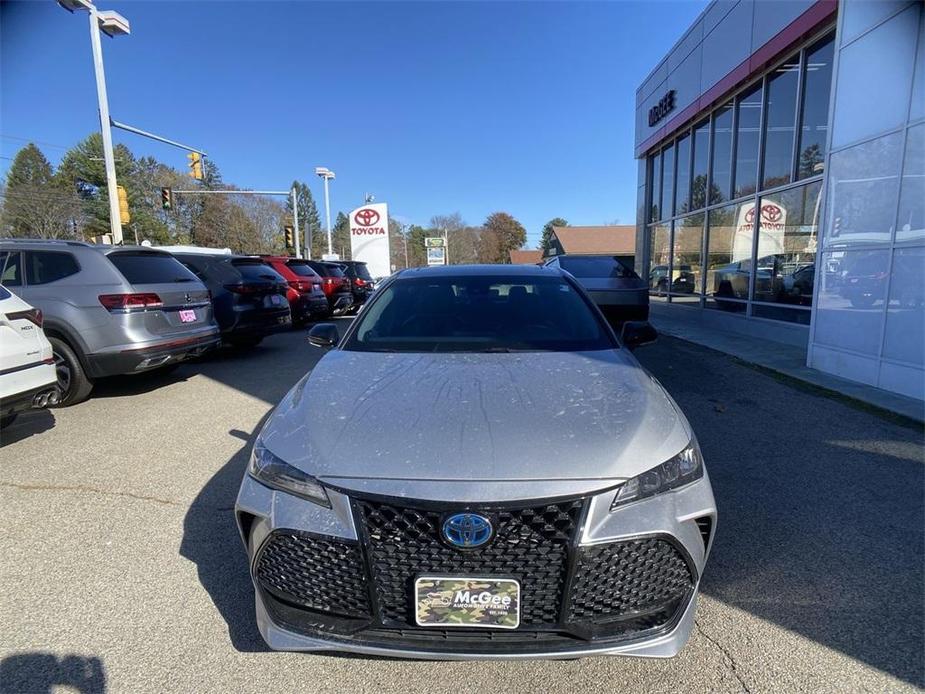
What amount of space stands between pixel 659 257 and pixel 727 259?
5162 mm

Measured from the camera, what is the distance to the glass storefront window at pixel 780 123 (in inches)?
382

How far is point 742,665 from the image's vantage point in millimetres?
2014

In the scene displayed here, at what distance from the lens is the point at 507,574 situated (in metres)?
1.63

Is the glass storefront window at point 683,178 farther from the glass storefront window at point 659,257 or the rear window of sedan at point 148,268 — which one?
the rear window of sedan at point 148,268

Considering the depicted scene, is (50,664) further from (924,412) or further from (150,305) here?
(924,412)

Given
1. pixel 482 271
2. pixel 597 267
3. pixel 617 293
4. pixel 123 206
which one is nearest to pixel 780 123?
pixel 597 267

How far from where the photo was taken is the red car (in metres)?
11.4

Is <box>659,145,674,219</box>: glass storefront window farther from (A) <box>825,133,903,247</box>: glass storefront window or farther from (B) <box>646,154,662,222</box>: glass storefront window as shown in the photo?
(A) <box>825,133,903,247</box>: glass storefront window

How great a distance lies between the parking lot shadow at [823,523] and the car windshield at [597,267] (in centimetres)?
479

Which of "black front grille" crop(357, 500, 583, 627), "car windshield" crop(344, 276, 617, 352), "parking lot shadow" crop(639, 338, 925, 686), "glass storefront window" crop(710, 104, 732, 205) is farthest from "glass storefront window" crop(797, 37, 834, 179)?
"black front grille" crop(357, 500, 583, 627)

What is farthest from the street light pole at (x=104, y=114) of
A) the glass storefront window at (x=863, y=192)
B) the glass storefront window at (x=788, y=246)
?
the glass storefront window at (x=788, y=246)

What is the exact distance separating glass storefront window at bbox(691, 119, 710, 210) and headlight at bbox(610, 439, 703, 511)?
13121 mm

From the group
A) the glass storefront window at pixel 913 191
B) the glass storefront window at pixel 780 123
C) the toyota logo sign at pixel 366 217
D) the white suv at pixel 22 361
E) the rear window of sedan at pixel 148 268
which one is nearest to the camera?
the white suv at pixel 22 361

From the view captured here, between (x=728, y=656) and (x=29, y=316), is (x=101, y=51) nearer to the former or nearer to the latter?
(x=29, y=316)
